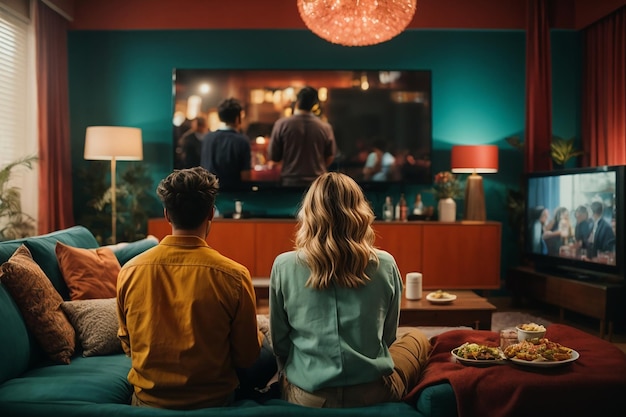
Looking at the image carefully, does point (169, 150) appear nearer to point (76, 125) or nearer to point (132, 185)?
point (132, 185)

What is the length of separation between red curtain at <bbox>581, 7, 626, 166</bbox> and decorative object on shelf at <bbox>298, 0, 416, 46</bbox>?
8.33ft

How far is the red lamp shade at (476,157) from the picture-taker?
533cm

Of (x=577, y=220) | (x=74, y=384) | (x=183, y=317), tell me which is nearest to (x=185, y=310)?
(x=183, y=317)

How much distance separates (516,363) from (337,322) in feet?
1.96

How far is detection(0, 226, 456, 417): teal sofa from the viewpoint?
1795mm

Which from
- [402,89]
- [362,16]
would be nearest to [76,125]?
[402,89]

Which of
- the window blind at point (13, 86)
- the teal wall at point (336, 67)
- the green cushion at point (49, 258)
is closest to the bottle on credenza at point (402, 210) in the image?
the teal wall at point (336, 67)

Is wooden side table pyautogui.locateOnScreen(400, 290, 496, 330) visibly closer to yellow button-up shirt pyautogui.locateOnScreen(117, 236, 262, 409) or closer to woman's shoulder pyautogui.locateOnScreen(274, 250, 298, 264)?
woman's shoulder pyautogui.locateOnScreen(274, 250, 298, 264)

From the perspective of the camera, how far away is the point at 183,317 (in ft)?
5.88

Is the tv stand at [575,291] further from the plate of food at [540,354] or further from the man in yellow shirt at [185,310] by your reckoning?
the man in yellow shirt at [185,310]

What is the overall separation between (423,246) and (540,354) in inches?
132

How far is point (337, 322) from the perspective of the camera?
1852mm

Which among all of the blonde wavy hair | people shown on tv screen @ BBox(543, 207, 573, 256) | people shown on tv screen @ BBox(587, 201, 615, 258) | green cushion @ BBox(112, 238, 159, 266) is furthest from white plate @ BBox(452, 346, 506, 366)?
people shown on tv screen @ BBox(543, 207, 573, 256)

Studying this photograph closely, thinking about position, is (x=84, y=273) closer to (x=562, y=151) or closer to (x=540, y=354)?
(x=540, y=354)
